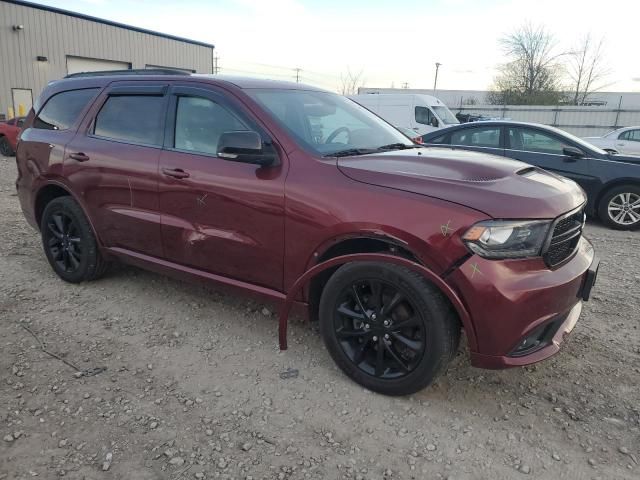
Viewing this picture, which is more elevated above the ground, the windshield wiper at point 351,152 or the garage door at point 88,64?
the garage door at point 88,64

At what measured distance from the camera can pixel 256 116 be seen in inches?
125

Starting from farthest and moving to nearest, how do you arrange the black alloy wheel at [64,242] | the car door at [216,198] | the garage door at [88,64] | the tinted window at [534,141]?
the garage door at [88,64] → the tinted window at [534,141] → the black alloy wheel at [64,242] → the car door at [216,198]

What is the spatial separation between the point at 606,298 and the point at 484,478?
271 cm

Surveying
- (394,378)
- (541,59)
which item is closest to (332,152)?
(394,378)

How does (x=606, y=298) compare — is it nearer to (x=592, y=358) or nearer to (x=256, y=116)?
(x=592, y=358)

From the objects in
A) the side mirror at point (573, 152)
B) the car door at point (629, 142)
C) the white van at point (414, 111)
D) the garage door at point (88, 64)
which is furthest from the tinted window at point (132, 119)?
the garage door at point (88, 64)

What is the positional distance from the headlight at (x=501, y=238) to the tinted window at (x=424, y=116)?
567 inches

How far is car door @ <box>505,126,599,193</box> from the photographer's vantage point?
7.25 m

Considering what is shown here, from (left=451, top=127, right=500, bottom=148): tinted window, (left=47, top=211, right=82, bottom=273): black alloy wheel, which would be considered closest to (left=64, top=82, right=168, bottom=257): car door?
(left=47, top=211, right=82, bottom=273): black alloy wheel

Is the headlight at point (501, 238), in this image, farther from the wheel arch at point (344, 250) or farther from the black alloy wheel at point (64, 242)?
the black alloy wheel at point (64, 242)

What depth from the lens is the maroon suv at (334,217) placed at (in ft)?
8.11

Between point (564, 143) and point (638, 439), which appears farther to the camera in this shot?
point (564, 143)

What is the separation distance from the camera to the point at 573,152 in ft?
23.9

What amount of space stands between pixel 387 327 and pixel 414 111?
48.3ft
